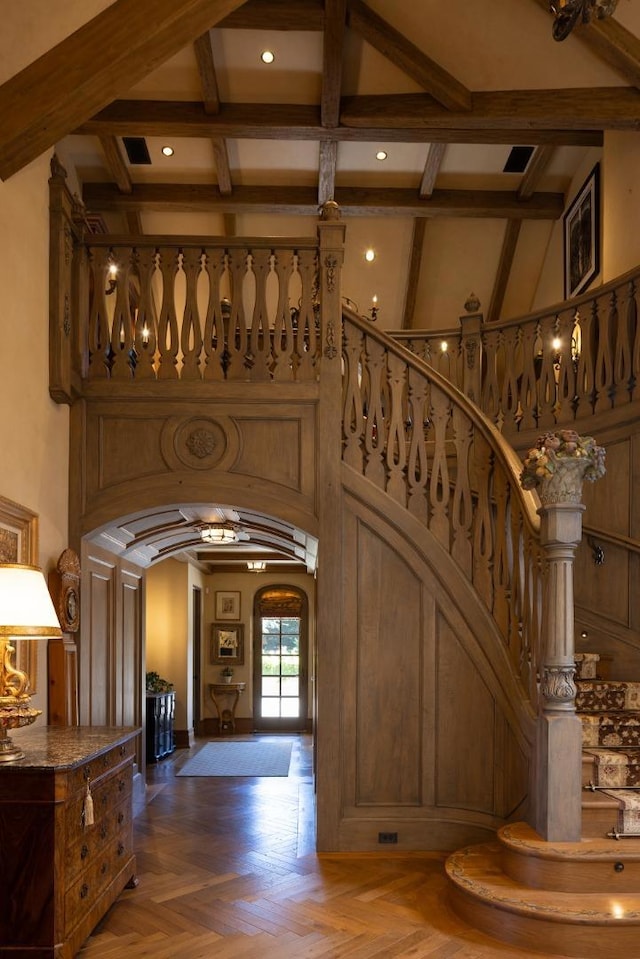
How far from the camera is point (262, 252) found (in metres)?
6.11

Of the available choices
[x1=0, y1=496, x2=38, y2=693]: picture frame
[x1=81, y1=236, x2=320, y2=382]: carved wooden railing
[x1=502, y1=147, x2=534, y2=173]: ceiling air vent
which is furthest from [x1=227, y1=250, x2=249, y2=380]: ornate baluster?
[x1=502, y1=147, x2=534, y2=173]: ceiling air vent

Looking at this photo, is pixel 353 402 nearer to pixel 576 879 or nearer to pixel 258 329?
pixel 258 329

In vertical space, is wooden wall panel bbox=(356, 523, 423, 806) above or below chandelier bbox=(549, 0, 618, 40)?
below

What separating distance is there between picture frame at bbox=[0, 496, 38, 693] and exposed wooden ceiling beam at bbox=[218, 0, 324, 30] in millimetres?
4348

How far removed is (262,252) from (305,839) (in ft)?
13.2

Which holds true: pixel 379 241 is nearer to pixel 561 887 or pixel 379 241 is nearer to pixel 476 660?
pixel 476 660

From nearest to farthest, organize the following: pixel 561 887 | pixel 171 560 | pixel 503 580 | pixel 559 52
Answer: pixel 561 887, pixel 503 580, pixel 559 52, pixel 171 560

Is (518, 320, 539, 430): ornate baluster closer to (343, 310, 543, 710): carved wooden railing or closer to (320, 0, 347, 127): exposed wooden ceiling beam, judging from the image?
(343, 310, 543, 710): carved wooden railing

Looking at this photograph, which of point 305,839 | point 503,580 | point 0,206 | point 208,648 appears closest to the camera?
point 0,206

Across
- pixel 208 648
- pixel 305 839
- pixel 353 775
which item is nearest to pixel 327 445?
pixel 353 775

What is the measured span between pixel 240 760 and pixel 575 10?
8.48 meters

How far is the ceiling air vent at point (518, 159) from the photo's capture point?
8.80 meters

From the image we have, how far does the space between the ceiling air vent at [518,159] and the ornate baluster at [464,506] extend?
14.0 ft

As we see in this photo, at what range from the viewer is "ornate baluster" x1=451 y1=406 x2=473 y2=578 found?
5.77 metres
